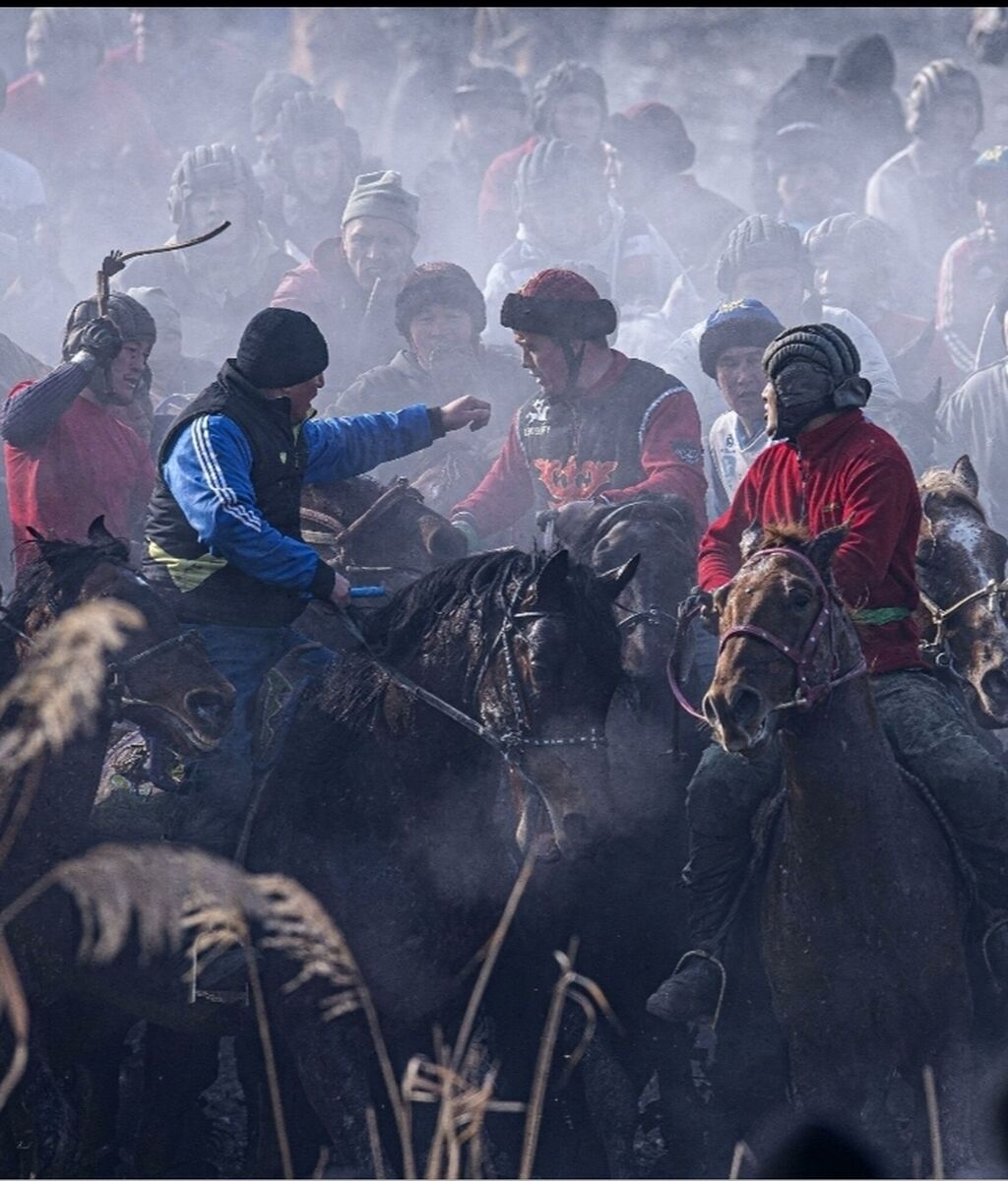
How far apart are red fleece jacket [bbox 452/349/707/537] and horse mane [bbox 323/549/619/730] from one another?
7.35 ft

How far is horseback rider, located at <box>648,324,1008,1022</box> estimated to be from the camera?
722 centimetres

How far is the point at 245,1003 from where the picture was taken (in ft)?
25.4

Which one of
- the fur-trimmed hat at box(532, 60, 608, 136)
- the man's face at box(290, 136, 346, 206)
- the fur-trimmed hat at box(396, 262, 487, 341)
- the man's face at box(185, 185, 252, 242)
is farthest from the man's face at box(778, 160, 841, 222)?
the fur-trimmed hat at box(396, 262, 487, 341)

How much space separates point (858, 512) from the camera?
7.34 meters

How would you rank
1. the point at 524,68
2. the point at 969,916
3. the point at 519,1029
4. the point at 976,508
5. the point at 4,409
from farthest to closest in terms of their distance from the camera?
the point at 524,68 → the point at 4,409 → the point at 976,508 → the point at 519,1029 → the point at 969,916

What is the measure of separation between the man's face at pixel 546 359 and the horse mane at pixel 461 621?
357 centimetres

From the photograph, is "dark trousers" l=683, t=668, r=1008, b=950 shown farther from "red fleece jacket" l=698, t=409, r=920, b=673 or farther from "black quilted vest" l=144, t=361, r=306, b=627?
"black quilted vest" l=144, t=361, r=306, b=627

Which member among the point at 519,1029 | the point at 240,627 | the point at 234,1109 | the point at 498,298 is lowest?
the point at 234,1109

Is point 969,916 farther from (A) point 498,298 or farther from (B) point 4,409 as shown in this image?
(A) point 498,298

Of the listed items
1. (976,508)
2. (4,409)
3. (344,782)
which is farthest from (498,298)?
(344,782)

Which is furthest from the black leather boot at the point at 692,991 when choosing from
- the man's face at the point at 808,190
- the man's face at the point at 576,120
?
the man's face at the point at 808,190

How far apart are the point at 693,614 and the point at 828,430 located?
102 centimetres

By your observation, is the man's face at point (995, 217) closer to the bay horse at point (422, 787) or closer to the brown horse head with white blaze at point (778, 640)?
the bay horse at point (422, 787)

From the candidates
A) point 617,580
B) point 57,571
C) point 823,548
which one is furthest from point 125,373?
point 823,548
